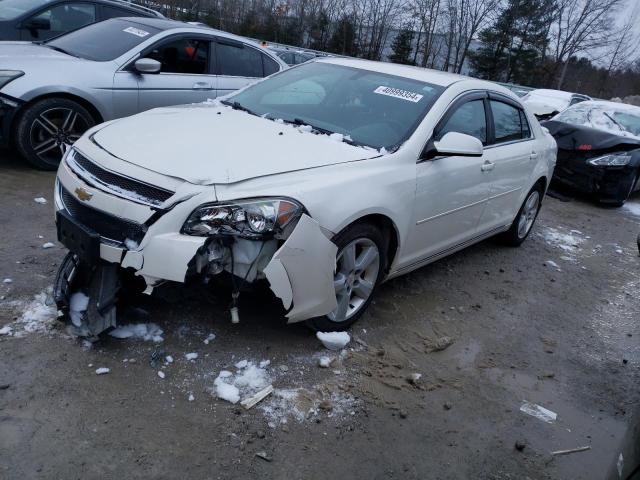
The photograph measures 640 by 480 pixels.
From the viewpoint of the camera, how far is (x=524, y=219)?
6.07 meters

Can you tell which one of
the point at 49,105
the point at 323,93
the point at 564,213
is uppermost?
the point at 323,93

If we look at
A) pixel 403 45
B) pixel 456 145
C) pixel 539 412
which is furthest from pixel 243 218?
pixel 403 45

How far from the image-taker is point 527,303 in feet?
16.0

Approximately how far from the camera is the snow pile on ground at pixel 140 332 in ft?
10.7

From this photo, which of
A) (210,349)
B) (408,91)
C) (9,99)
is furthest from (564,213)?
(9,99)

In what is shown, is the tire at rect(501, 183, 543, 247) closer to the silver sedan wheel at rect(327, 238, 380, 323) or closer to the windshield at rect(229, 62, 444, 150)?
the windshield at rect(229, 62, 444, 150)

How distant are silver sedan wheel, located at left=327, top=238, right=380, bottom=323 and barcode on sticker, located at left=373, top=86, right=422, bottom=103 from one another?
4.00 ft

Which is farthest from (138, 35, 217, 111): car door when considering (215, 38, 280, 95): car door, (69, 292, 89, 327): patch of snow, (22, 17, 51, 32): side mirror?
(69, 292, 89, 327): patch of snow

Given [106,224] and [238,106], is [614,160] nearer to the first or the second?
[238,106]

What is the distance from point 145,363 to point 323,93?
244 cm

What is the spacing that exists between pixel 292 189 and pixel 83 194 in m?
1.17

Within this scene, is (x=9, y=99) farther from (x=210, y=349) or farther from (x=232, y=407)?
(x=232, y=407)

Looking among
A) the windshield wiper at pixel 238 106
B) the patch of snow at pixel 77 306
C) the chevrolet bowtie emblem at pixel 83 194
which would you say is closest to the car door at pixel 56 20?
the windshield wiper at pixel 238 106

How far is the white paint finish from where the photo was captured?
298 centimetres
